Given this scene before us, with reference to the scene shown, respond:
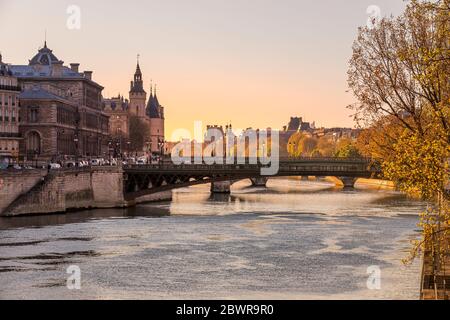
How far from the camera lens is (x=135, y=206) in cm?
8675

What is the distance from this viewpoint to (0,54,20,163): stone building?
97.7 m

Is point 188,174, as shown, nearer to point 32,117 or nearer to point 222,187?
point 222,187

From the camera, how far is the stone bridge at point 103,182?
71000mm

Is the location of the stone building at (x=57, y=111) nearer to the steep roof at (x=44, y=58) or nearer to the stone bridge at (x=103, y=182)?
the steep roof at (x=44, y=58)

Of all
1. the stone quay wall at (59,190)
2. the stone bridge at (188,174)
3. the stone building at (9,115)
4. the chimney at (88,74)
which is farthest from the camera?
the chimney at (88,74)

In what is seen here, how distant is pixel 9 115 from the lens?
100500 millimetres

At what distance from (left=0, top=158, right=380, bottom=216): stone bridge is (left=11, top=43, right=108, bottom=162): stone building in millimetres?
12546

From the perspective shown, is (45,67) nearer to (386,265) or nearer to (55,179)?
(55,179)

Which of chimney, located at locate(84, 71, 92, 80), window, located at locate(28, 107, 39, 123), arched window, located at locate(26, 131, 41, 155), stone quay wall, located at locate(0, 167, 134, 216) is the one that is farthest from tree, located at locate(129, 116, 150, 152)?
stone quay wall, located at locate(0, 167, 134, 216)

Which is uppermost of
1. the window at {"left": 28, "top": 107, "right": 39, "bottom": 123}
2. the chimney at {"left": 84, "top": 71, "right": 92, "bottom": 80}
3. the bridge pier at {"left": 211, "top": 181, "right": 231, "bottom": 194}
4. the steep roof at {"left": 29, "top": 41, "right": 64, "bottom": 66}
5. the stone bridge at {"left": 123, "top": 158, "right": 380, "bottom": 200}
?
the steep roof at {"left": 29, "top": 41, "right": 64, "bottom": 66}

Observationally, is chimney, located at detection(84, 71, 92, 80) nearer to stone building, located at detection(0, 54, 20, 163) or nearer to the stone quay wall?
stone building, located at detection(0, 54, 20, 163)

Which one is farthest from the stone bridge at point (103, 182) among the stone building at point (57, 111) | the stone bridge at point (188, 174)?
the stone building at point (57, 111)

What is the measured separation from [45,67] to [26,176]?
54219 mm
